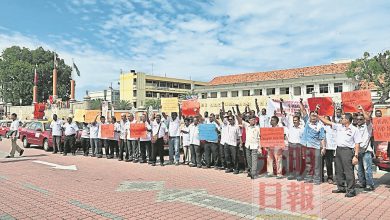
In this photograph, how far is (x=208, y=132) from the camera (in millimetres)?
10570

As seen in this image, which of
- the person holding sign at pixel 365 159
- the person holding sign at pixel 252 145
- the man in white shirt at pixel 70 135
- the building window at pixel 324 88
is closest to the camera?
the person holding sign at pixel 365 159

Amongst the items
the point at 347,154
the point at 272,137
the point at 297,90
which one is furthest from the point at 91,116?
the point at 297,90

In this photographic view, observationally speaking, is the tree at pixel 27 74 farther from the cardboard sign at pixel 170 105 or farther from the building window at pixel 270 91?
the cardboard sign at pixel 170 105

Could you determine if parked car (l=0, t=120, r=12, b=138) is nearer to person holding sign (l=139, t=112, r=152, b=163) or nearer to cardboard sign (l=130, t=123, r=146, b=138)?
cardboard sign (l=130, t=123, r=146, b=138)

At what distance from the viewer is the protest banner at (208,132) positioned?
10484 millimetres

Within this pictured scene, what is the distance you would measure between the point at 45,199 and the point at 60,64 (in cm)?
6132

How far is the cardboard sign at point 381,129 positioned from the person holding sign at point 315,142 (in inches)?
46.0

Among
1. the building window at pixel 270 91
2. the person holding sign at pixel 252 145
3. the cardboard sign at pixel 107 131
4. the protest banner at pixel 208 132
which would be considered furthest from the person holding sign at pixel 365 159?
the building window at pixel 270 91

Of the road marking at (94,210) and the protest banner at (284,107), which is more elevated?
the protest banner at (284,107)

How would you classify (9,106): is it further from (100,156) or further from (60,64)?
(100,156)

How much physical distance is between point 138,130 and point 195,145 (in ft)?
7.12

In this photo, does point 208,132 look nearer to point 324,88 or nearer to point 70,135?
point 70,135

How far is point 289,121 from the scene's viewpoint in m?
10.4

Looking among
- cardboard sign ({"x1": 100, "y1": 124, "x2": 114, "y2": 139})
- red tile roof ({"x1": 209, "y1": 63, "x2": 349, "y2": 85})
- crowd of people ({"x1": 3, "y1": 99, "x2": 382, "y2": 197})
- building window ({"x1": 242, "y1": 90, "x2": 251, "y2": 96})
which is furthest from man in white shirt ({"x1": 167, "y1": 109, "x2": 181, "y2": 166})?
building window ({"x1": 242, "y1": 90, "x2": 251, "y2": 96})
